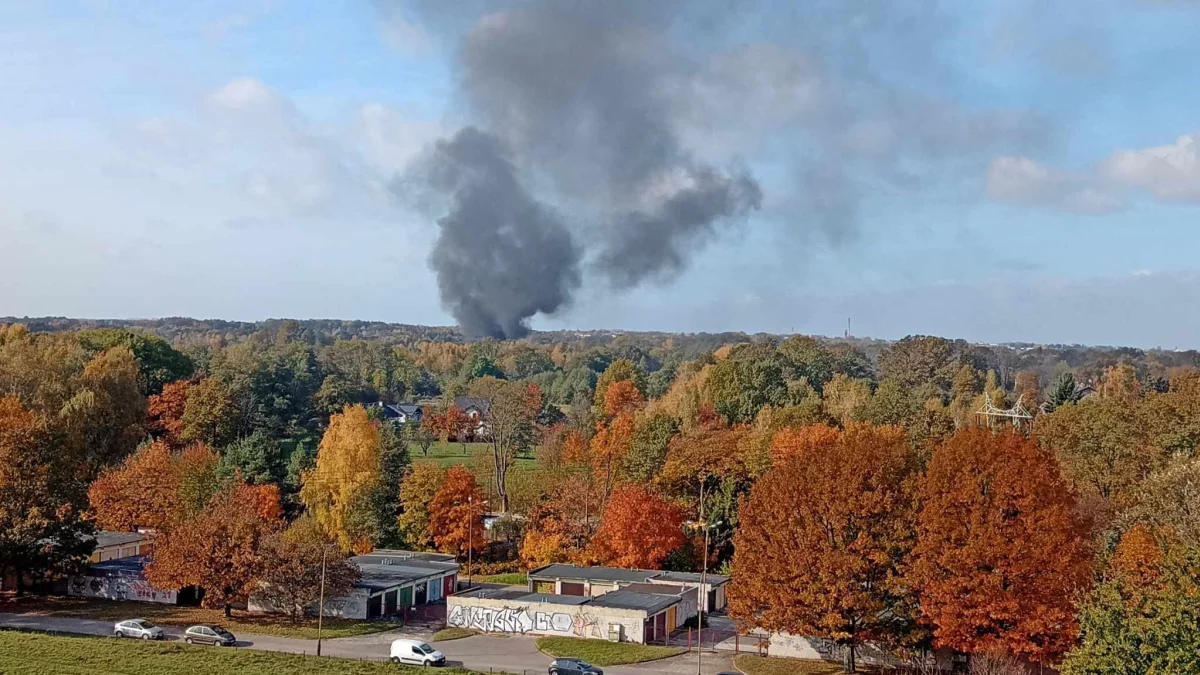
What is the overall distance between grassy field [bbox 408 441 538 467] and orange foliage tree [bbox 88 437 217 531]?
19742 mm

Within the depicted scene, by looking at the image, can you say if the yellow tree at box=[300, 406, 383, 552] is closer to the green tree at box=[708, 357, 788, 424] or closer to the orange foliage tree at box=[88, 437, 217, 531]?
the orange foliage tree at box=[88, 437, 217, 531]

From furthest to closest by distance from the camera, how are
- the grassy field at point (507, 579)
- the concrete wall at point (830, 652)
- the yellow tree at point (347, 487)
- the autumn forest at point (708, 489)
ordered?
the yellow tree at point (347, 487) → the grassy field at point (507, 579) → the concrete wall at point (830, 652) → the autumn forest at point (708, 489)

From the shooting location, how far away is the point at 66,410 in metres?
56.4

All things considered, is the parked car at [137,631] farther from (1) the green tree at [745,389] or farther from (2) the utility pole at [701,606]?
(1) the green tree at [745,389]

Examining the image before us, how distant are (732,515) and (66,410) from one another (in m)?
37.1

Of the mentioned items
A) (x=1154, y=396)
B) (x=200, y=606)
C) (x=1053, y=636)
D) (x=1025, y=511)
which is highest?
(x=1154, y=396)

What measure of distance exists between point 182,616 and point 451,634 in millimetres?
10035

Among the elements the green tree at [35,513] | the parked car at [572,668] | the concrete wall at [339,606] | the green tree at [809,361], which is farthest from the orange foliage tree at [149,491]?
the green tree at [809,361]

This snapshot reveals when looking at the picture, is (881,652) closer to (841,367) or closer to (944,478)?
(944,478)

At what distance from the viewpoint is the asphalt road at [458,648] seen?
99.5 ft

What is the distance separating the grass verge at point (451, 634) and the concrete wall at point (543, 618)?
16.4 inches

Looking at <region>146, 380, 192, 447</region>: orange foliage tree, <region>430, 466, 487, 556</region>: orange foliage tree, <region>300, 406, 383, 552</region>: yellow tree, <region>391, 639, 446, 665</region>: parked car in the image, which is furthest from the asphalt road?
<region>146, 380, 192, 447</region>: orange foliage tree

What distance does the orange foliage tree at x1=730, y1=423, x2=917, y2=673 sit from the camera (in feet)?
94.8

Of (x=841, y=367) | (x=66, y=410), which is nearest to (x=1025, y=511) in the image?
(x=66, y=410)
